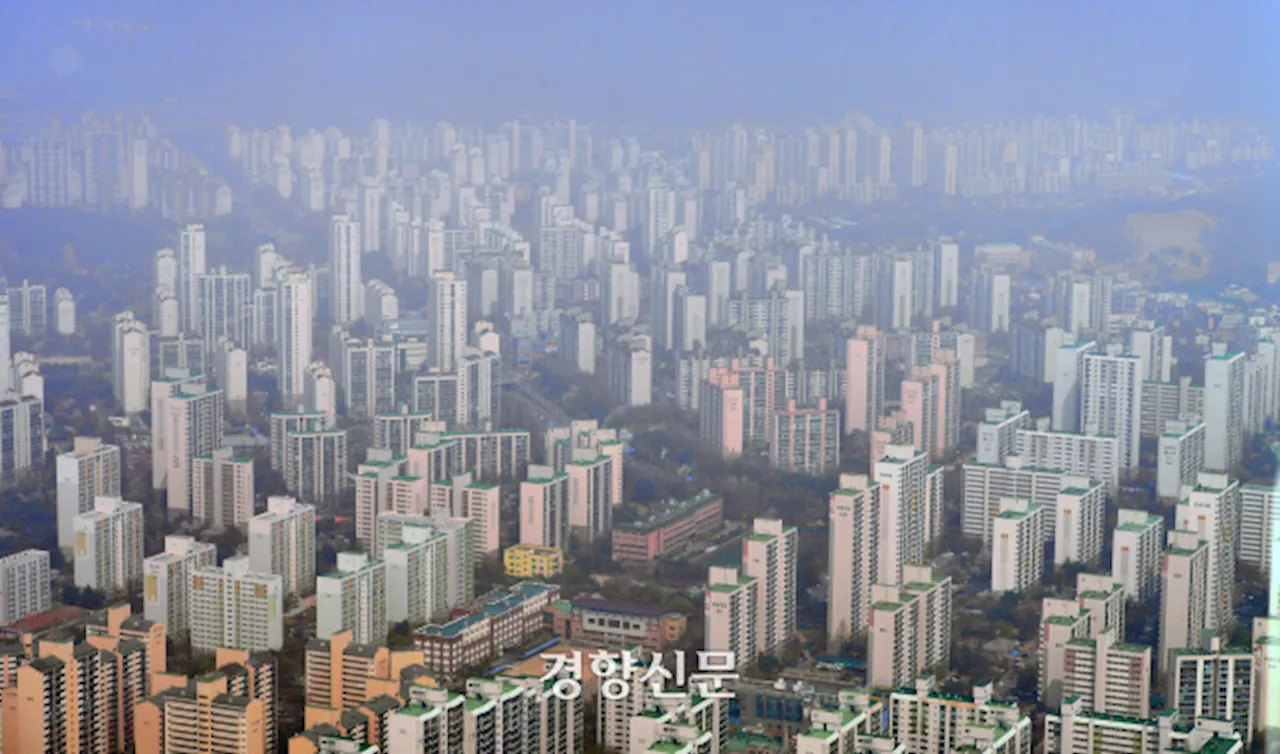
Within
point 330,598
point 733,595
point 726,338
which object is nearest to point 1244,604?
point 733,595

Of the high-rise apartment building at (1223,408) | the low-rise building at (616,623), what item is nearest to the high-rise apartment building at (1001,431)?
the high-rise apartment building at (1223,408)

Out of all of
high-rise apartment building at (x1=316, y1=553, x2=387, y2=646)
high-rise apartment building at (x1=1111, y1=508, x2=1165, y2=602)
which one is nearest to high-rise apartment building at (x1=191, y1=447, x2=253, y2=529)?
high-rise apartment building at (x1=316, y1=553, x2=387, y2=646)

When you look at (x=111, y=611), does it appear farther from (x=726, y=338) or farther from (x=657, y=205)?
(x=657, y=205)

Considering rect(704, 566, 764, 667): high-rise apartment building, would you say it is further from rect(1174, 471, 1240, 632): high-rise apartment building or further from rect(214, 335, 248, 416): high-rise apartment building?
rect(214, 335, 248, 416): high-rise apartment building

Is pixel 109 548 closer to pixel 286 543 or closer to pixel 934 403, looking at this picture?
pixel 286 543

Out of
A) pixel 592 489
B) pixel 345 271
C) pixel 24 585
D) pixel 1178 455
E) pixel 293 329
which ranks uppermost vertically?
pixel 345 271

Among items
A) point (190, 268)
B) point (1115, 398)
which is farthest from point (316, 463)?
point (1115, 398)
